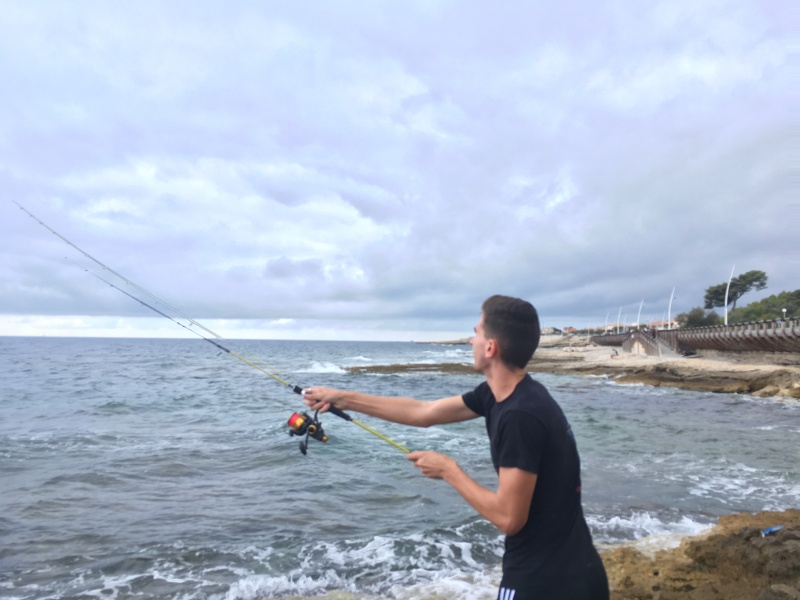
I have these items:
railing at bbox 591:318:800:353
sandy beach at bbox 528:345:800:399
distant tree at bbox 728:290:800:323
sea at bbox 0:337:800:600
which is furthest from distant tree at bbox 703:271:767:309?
sea at bbox 0:337:800:600

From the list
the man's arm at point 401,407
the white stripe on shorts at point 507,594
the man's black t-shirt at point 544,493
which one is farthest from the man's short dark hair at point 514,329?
the white stripe on shorts at point 507,594

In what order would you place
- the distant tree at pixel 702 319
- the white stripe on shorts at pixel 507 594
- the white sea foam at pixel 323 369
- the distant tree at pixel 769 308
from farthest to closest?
the distant tree at pixel 702 319
the distant tree at pixel 769 308
the white sea foam at pixel 323 369
the white stripe on shorts at pixel 507 594

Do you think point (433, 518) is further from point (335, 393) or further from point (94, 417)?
point (94, 417)

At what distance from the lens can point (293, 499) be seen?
9.66m

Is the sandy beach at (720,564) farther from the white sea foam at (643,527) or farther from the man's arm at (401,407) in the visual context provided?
the man's arm at (401,407)

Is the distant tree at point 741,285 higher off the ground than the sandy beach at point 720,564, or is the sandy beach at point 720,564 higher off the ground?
the distant tree at point 741,285

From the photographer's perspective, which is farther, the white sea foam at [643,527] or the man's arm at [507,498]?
the white sea foam at [643,527]

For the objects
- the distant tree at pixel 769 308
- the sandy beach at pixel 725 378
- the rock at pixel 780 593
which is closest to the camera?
the rock at pixel 780 593

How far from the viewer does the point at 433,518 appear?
8.72 metres

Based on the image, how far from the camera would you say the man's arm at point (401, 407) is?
3.18 m

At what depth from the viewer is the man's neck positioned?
8.33 feet

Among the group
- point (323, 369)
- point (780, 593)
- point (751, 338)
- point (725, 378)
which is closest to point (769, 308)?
point (751, 338)

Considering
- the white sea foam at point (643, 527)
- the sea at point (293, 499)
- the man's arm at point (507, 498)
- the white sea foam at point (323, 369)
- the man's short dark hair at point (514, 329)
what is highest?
the man's short dark hair at point (514, 329)

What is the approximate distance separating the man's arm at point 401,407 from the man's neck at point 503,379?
529 mm
